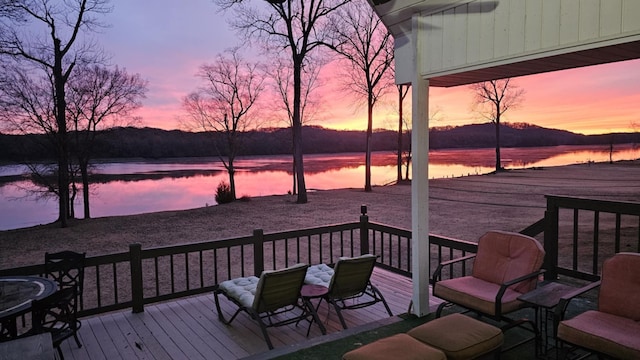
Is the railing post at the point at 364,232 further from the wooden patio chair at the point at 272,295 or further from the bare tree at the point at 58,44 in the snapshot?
the bare tree at the point at 58,44

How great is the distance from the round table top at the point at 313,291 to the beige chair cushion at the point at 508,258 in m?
1.53

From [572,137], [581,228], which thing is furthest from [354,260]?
[572,137]

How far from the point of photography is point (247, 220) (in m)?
14.7

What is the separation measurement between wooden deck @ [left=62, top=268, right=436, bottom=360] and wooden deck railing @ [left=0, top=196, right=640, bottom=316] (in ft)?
0.62

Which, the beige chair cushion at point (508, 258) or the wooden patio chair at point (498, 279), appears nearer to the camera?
the wooden patio chair at point (498, 279)

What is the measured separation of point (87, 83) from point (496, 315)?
718 inches

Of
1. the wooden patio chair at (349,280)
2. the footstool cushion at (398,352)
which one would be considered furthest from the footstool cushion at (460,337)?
the wooden patio chair at (349,280)

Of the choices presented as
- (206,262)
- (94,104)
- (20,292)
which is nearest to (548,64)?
(20,292)

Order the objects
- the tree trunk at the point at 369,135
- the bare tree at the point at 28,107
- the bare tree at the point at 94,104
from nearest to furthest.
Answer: the bare tree at the point at 28,107 < the bare tree at the point at 94,104 < the tree trunk at the point at 369,135

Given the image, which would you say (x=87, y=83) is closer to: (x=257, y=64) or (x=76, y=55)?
(x=76, y=55)

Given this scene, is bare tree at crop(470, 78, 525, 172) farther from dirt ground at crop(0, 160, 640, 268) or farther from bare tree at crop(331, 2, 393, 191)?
dirt ground at crop(0, 160, 640, 268)

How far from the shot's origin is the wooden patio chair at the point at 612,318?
240 cm

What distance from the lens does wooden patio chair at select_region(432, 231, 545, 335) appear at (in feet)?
10.5

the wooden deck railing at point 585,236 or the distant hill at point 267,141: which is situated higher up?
the distant hill at point 267,141
